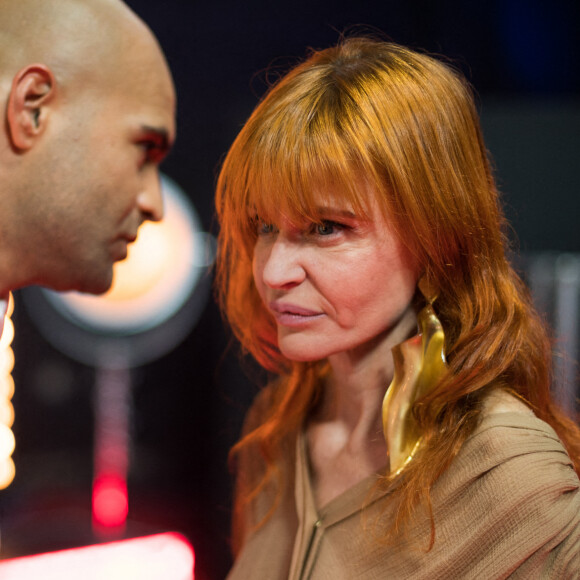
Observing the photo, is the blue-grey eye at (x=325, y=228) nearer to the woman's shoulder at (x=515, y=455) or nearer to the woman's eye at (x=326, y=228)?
the woman's eye at (x=326, y=228)

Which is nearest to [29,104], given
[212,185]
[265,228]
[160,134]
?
[160,134]

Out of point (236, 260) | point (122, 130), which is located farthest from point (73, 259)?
point (236, 260)

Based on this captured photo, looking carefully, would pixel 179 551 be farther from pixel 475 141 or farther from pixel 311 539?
A: pixel 475 141

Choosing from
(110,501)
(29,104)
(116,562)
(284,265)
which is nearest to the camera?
(29,104)

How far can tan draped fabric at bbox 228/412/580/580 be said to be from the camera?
3.37ft

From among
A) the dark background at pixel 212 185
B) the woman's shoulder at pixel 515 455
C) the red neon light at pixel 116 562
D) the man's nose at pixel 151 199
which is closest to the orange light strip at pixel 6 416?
the dark background at pixel 212 185

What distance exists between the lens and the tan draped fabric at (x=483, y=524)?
103 centimetres

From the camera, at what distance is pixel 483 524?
1053mm

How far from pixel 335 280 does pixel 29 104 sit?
530 mm

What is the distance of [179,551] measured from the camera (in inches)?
92.2

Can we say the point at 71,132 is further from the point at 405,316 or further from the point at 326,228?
the point at 405,316

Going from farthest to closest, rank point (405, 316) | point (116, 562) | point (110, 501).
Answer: point (110, 501)
point (116, 562)
point (405, 316)

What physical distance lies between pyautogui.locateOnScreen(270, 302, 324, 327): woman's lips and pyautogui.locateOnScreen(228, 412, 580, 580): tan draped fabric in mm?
308

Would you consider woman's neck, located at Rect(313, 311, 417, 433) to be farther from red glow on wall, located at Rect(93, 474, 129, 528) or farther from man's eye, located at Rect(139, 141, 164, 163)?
red glow on wall, located at Rect(93, 474, 129, 528)
